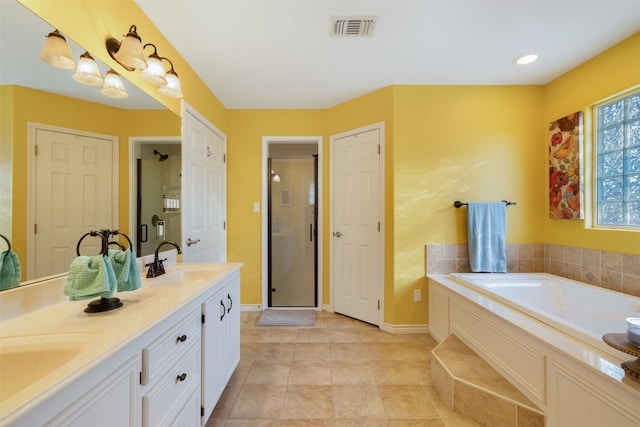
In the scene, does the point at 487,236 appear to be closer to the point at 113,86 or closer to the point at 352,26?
the point at 352,26

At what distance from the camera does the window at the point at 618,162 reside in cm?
181

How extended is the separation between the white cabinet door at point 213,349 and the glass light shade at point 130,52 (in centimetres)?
134

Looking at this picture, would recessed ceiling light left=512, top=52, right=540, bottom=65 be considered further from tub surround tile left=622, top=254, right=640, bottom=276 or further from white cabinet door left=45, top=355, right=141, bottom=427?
white cabinet door left=45, top=355, right=141, bottom=427

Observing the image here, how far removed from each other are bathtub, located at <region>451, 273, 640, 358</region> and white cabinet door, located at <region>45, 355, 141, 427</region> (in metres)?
1.86

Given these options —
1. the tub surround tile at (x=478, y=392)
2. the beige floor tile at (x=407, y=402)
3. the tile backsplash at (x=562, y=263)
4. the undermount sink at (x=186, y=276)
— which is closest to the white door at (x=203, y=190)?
the undermount sink at (x=186, y=276)

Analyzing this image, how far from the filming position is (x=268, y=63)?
2096 millimetres

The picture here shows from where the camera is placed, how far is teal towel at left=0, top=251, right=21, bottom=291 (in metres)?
0.86

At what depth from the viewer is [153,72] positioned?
1471 millimetres

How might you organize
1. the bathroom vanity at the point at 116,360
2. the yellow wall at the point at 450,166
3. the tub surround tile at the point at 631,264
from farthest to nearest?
the yellow wall at the point at 450,166, the tub surround tile at the point at 631,264, the bathroom vanity at the point at 116,360

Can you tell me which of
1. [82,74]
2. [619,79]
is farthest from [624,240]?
[82,74]

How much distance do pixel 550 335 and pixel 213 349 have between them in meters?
1.76

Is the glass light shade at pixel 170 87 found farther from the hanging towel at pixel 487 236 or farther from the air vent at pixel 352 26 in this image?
the hanging towel at pixel 487 236

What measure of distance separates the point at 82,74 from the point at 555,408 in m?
2.69

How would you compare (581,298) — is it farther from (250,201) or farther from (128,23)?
(128,23)
